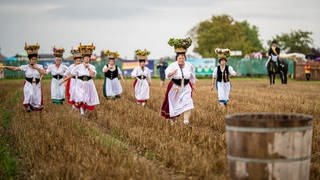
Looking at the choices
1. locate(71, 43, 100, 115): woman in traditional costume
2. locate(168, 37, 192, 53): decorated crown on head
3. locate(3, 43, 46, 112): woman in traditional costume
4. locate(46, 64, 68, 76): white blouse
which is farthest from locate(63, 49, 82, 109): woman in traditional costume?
locate(168, 37, 192, 53): decorated crown on head

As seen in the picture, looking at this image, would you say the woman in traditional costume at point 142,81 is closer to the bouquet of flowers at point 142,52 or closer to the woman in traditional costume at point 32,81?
the bouquet of flowers at point 142,52

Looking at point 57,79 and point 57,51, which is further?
point 57,79

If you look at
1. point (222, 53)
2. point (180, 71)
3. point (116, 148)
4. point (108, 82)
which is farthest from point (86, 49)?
point (116, 148)

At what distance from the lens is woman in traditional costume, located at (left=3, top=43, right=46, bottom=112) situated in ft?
58.4

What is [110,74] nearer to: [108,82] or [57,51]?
Answer: [108,82]

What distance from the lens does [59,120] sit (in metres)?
14.2

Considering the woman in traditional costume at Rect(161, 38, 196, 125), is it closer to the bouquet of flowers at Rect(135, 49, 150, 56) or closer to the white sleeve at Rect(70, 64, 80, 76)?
the white sleeve at Rect(70, 64, 80, 76)

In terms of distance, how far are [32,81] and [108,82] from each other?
5.68m

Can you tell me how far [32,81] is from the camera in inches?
714

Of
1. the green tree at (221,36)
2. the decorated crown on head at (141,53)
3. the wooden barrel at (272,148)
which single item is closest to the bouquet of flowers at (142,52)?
the decorated crown on head at (141,53)

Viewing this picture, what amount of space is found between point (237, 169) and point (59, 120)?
26.7 ft

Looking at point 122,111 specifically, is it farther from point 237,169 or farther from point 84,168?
point 237,169

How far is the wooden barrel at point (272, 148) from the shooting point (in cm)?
643

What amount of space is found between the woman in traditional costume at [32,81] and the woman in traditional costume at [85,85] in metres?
1.08
